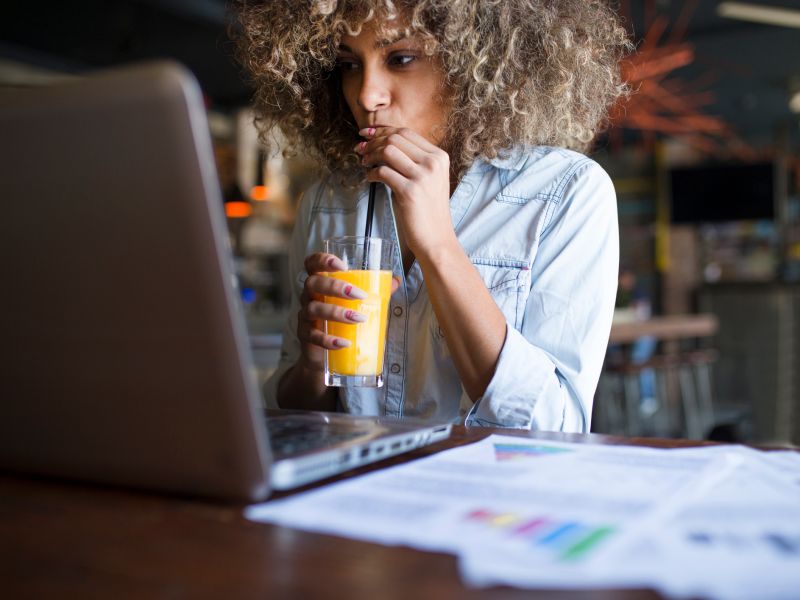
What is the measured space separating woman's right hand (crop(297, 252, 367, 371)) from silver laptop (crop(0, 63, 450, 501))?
1.55 ft

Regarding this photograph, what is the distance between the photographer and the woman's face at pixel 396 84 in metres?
1.36

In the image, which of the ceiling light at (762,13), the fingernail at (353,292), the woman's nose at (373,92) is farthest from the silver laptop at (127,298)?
the ceiling light at (762,13)

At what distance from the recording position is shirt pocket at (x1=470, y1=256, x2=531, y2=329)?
1337mm

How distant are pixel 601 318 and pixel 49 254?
915 mm

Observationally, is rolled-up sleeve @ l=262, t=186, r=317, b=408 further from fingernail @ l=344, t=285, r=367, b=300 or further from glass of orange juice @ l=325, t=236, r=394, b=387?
fingernail @ l=344, t=285, r=367, b=300

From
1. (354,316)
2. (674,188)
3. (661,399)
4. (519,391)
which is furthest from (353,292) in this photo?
(674,188)

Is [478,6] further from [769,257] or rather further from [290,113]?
[769,257]

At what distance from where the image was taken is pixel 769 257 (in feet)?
38.7

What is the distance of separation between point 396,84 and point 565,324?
0.51 meters

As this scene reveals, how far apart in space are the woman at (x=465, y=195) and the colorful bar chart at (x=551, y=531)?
0.58 m

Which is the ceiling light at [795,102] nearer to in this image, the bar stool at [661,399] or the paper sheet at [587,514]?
the bar stool at [661,399]

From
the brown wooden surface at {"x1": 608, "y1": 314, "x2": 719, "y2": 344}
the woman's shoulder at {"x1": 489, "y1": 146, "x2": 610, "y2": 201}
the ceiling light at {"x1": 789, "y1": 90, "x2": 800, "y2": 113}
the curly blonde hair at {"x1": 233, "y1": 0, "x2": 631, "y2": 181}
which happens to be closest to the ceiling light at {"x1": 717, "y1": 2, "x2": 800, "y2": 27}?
the ceiling light at {"x1": 789, "y1": 90, "x2": 800, "y2": 113}

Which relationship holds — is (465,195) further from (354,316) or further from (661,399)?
(661,399)

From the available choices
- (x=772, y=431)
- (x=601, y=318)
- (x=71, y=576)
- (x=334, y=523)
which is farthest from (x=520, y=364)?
(x=772, y=431)
